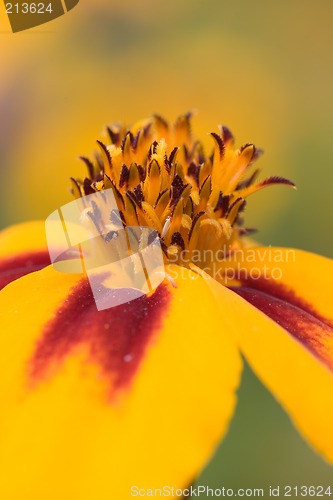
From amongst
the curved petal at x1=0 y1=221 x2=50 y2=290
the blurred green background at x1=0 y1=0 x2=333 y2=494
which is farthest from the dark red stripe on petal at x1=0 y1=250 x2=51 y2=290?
the blurred green background at x1=0 y1=0 x2=333 y2=494

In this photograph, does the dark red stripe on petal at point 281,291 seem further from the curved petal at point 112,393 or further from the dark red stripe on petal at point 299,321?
the curved petal at point 112,393

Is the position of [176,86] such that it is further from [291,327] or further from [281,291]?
[291,327]

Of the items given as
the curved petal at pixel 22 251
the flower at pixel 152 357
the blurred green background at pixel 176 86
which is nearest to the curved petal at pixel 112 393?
the flower at pixel 152 357

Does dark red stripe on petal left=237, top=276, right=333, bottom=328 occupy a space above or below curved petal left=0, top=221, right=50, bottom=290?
below

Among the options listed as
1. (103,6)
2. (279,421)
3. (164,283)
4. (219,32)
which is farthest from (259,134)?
(164,283)

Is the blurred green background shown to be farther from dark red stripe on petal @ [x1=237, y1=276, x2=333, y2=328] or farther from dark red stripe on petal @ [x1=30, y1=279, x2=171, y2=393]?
dark red stripe on petal @ [x1=30, y1=279, x2=171, y2=393]

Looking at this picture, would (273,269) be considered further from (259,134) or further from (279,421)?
(259,134)
